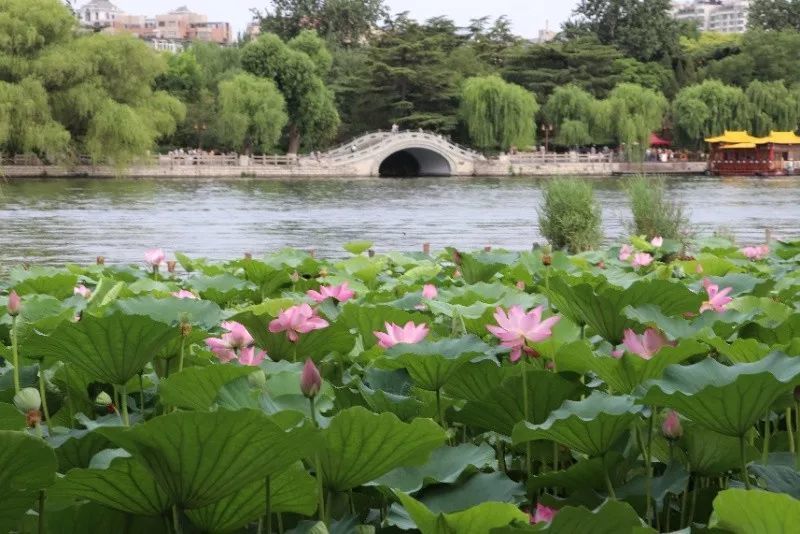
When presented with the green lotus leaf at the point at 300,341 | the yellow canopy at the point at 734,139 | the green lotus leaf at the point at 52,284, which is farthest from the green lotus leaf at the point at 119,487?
the yellow canopy at the point at 734,139

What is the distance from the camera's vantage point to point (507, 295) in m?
2.74

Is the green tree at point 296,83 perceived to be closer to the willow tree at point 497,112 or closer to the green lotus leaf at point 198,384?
the willow tree at point 497,112

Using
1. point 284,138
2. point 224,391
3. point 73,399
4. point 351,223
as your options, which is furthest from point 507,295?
point 284,138

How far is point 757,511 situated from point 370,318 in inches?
51.7

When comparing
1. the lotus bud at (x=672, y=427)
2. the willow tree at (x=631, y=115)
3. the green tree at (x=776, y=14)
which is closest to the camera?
the lotus bud at (x=672, y=427)

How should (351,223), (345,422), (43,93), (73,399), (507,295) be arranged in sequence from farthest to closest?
(43,93)
(351,223)
(507,295)
(73,399)
(345,422)

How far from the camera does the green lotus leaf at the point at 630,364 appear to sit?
1.68 metres

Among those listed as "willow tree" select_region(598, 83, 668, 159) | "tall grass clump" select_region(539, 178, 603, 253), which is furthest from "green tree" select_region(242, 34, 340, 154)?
"tall grass clump" select_region(539, 178, 603, 253)

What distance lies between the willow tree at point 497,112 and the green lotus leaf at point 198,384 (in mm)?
43628

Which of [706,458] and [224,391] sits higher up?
[224,391]

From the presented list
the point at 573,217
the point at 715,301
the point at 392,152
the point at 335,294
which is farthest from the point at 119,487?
the point at 392,152

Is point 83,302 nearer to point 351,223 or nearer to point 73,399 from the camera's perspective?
point 73,399

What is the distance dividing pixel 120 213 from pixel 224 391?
2228cm

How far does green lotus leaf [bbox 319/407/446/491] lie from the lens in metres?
1.33
